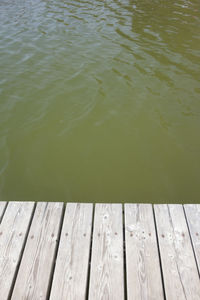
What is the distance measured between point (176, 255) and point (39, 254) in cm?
119

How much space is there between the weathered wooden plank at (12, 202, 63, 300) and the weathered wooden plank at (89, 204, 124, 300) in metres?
0.37

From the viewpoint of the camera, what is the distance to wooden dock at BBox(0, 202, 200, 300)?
197 cm

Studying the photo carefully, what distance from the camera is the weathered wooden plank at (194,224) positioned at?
2241 mm

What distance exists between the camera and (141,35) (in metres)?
7.45

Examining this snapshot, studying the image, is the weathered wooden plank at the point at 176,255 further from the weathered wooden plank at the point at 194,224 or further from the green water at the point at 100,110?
the green water at the point at 100,110

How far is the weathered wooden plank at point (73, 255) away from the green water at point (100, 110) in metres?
0.78

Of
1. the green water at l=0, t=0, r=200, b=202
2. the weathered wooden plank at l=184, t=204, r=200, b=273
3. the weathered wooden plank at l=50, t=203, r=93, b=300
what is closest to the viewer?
the weathered wooden plank at l=50, t=203, r=93, b=300

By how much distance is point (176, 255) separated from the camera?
7.18 feet

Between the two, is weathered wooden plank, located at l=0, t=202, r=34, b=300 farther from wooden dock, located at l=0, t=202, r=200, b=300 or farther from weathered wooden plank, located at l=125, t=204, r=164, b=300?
weathered wooden plank, located at l=125, t=204, r=164, b=300

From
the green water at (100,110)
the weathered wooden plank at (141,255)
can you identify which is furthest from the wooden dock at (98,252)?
the green water at (100,110)

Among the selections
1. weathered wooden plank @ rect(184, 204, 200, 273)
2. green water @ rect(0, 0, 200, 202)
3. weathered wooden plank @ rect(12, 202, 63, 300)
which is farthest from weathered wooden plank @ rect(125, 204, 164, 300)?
green water @ rect(0, 0, 200, 202)

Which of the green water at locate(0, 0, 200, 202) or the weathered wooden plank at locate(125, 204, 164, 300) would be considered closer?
the weathered wooden plank at locate(125, 204, 164, 300)

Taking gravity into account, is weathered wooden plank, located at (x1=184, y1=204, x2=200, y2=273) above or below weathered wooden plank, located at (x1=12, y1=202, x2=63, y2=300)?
above

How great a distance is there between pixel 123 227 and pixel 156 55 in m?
5.25
